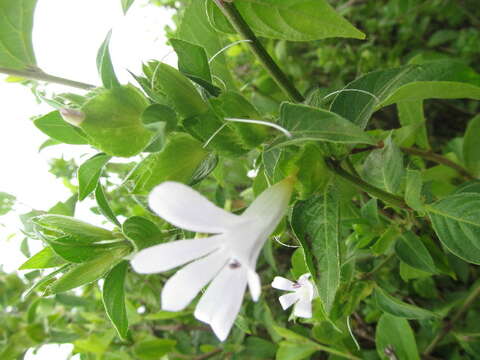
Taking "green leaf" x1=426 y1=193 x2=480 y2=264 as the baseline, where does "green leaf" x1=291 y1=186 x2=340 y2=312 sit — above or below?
above

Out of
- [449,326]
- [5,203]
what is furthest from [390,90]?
[5,203]

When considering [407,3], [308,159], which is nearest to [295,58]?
[407,3]

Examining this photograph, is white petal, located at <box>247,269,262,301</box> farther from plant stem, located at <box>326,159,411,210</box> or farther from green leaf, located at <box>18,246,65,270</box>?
green leaf, located at <box>18,246,65,270</box>

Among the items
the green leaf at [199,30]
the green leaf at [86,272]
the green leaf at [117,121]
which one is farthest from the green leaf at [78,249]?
the green leaf at [199,30]

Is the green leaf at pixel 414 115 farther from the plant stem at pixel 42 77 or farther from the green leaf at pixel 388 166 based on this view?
the plant stem at pixel 42 77

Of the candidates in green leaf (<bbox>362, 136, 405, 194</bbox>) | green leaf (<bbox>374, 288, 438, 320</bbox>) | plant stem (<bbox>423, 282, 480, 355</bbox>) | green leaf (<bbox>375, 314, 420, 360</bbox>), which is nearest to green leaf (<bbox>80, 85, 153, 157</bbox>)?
green leaf (<bbox>362, 136, 405, 194</bbox>)

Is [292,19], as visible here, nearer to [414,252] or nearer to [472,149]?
[414,252]

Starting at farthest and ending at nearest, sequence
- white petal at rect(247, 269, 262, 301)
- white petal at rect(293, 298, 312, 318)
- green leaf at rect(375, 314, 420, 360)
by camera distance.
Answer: green leaf at rect(375, 314, 420, 360) → white petal at rect(293, 298, 312, 318) → white petal at rect(247, 269, 262, 301)
